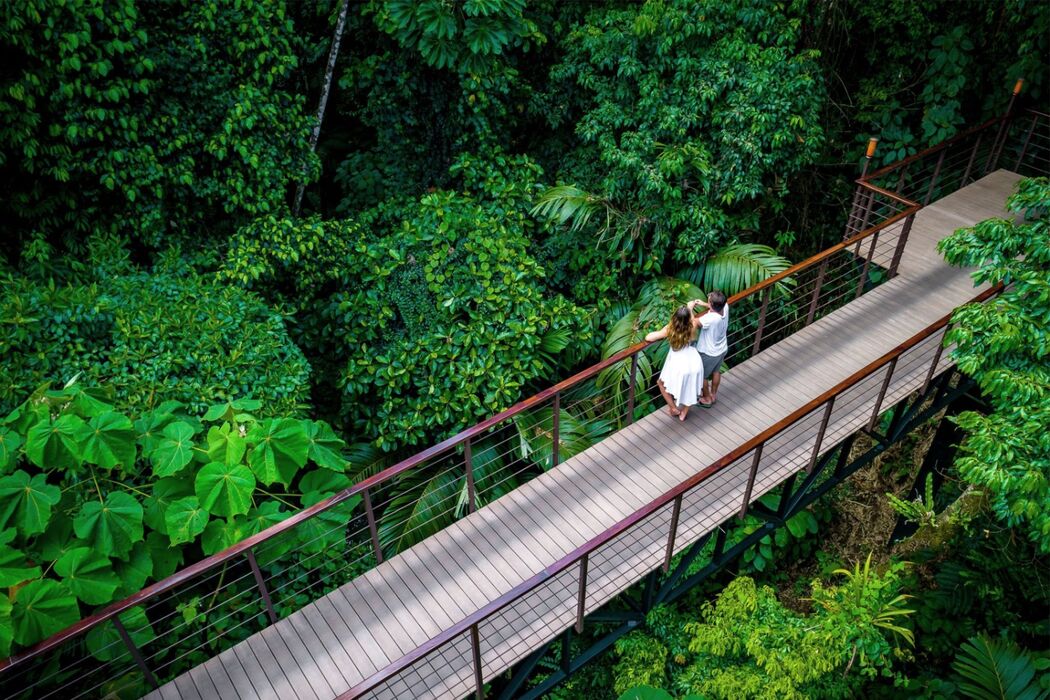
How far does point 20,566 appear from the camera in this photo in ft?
16.1

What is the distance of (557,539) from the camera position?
5926 millimetres

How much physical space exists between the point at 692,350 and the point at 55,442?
4.73 metres

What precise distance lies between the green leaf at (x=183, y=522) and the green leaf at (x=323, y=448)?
86 cm

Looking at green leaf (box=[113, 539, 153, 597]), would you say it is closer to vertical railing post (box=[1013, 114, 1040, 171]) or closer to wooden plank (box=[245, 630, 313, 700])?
wooden plank (box=[245, 630, 313, 700])

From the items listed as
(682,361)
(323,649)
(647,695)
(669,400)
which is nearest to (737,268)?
(669,400)

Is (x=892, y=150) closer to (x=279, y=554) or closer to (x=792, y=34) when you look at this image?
(x=792, y=34)

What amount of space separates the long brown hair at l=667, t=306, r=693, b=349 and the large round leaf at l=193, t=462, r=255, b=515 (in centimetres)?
340

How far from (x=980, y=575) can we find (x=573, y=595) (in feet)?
17.5

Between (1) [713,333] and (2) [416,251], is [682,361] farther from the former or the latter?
(2) [416,251]

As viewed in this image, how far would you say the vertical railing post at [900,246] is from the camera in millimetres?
7963

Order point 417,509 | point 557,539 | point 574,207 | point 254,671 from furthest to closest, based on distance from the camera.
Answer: point 574,207
point 417,509
point 557,539
point 254,671

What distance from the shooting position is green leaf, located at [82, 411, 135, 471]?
17.0ft

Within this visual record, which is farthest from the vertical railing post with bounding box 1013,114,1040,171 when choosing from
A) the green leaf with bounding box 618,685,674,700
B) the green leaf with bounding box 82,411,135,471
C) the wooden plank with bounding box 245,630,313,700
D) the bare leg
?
the green leaf with bounding box 82,411,135,471

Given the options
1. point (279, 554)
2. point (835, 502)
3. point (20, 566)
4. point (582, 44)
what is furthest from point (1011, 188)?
point (20, 566)
